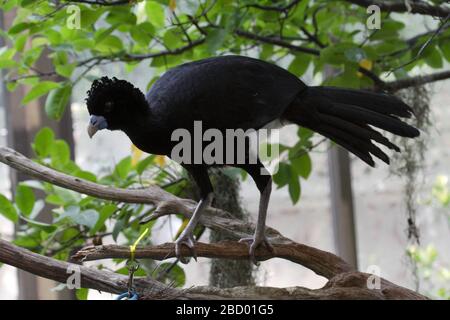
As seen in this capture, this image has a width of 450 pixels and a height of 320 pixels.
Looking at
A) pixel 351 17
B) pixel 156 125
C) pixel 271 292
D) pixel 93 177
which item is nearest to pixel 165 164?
pixel 93 177

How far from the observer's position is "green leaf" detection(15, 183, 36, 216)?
4.34 ft

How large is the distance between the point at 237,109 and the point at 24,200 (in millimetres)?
525

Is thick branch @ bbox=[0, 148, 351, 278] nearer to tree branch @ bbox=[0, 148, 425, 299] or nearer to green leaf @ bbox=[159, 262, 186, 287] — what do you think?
tree branch @ bbox=[0, 148, 425, 299]

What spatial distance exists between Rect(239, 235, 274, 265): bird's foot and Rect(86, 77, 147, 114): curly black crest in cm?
31

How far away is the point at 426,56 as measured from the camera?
1.43 metres

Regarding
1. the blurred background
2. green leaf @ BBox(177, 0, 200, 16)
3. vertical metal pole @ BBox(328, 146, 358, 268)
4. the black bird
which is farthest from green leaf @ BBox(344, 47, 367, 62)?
vertical metal pole @ BBox(328, 146, 358, 268)

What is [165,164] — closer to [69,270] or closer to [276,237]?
[276,237]

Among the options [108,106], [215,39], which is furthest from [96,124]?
[215,39]

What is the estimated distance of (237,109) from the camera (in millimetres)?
1125

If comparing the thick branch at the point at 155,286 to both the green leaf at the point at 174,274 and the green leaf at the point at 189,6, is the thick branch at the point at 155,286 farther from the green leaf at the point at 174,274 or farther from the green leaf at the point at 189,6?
the green leaf at the point at 189,6

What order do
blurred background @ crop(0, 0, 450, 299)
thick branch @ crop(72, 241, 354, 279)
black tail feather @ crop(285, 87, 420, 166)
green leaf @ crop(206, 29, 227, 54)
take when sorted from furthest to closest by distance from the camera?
blurred background @ crop(0, 0, 450, 299)
green leaf @ crop(206, 29, 227, 54)
black tail feather @ crop(285, 87, 420, 166)
thick branch @ crop(72, 241, 354, 279)

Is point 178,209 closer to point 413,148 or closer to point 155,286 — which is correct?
point 155,286

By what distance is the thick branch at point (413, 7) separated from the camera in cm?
131

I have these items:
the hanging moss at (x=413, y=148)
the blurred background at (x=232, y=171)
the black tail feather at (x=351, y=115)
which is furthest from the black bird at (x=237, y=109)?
the hanging moss at (x=413, y=148)
